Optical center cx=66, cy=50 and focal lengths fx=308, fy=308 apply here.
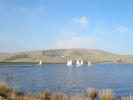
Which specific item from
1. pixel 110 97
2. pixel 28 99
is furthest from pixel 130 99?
pixel 28 99

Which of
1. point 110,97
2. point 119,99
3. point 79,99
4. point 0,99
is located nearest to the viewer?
point 0,99

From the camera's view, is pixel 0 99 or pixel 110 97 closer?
pixel 0 99

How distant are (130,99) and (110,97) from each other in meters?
1.57

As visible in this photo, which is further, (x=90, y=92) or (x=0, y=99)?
(x=90, y=92)

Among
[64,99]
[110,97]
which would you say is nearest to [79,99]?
[64,99]

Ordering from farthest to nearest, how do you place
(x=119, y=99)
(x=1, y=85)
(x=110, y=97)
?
(x=119, y=99), (x=1, y=85), (x=110, y=97)

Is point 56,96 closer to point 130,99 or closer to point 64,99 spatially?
point 64,99

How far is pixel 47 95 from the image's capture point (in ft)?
77.6

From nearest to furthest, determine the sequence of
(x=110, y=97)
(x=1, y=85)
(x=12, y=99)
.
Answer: (x=12, y=99), (x=110, y=97), (x=1, y=85)

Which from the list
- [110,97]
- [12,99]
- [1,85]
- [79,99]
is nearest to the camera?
[12,99]

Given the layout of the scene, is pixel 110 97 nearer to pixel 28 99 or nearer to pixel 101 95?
pixel 101 95

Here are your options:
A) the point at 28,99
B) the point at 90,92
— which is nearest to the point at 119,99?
the point at 90,92

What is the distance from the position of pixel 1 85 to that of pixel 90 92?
7469 millimetres

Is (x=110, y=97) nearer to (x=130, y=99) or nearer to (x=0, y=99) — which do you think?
(x=130, y=99)
